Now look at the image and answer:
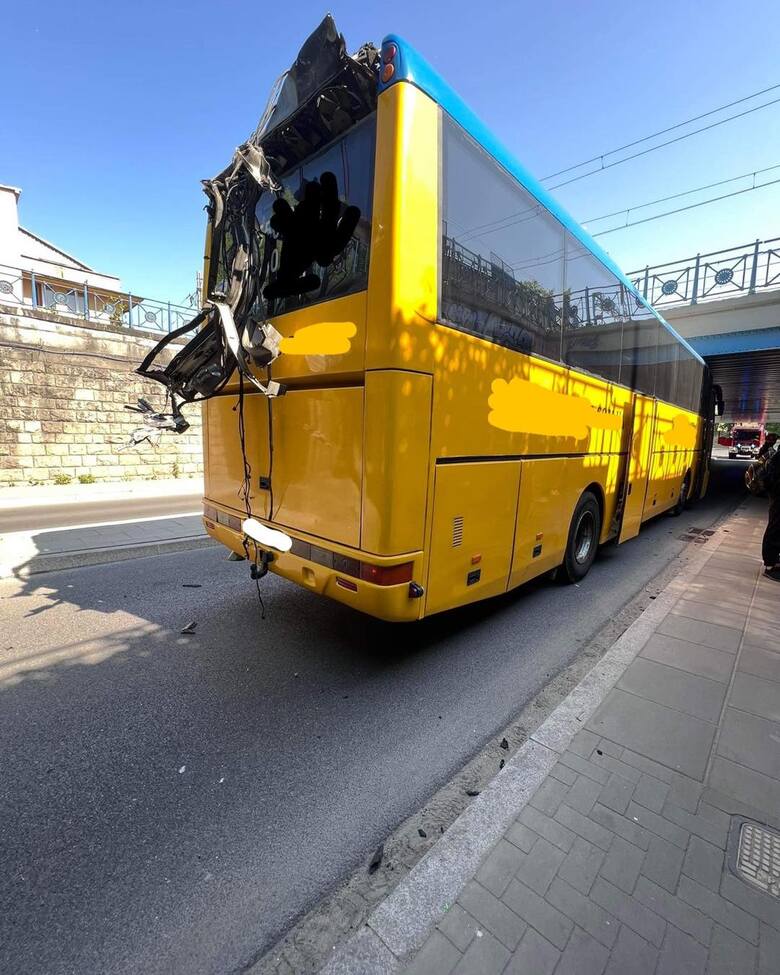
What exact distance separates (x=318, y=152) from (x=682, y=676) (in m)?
4.83

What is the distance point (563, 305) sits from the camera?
180 inches

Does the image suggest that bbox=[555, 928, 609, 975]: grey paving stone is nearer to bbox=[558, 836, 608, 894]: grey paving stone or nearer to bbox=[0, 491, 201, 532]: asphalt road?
bbox=[558, 836, 608, 894]: grey paving stone

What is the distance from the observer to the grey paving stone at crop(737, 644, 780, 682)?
3.66 m

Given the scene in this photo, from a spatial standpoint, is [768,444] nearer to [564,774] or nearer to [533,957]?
[564,774]

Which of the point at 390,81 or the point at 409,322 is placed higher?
the point at 390,81

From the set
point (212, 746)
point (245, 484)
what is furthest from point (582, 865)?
point (245, 484)

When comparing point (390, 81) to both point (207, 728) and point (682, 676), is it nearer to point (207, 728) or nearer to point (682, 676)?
point (207, 728)

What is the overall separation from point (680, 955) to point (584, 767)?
36.2 inches

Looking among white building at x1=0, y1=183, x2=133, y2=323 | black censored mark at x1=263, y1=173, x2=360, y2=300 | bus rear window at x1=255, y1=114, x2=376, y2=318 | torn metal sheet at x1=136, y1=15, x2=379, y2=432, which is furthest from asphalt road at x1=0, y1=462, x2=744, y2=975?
white building at x1=0, y1=183, x2=133, y2=323

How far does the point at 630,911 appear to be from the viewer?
180cm

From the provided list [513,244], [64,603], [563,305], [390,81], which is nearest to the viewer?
[390,81]

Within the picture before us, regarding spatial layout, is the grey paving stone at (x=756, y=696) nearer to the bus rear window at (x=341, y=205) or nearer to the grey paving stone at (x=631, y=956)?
the grey paving stone at (x=631, y=956)

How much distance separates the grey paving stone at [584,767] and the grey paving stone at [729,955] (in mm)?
771

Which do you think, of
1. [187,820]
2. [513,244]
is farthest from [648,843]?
[513,244]
